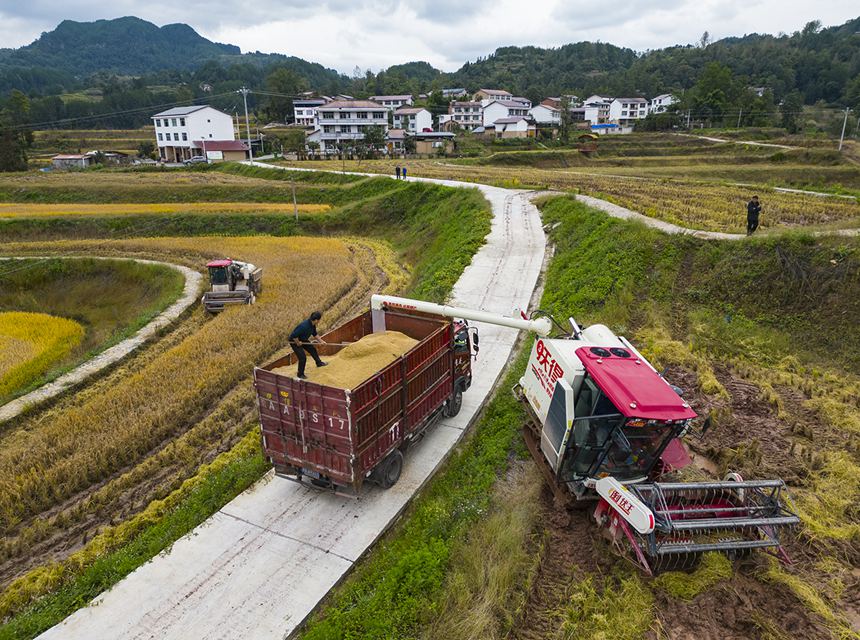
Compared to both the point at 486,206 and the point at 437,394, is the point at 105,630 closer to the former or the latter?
the point at 437,394

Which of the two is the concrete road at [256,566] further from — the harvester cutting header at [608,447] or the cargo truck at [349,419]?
the harvester cutting header at [608,447]

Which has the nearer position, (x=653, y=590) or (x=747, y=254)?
(x=653, y=590)

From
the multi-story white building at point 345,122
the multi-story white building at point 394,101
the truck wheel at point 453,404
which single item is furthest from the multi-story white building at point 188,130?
the truck wheel at point 453,404

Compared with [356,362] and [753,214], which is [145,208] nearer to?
[356,362]

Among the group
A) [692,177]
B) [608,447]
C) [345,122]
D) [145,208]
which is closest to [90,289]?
[145,208]

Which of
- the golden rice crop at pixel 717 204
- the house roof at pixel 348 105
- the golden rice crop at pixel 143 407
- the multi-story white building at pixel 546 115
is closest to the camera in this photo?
the golden rice crop at pixel 143 407

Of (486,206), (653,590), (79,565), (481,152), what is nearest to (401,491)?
(653,590)

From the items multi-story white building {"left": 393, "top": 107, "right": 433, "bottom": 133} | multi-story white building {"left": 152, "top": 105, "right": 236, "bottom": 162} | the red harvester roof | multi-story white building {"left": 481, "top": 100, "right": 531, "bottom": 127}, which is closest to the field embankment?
the red harvester roof
